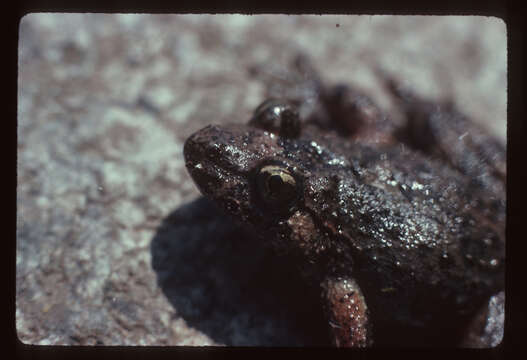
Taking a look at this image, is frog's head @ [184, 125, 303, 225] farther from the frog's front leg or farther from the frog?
the frog's front leg

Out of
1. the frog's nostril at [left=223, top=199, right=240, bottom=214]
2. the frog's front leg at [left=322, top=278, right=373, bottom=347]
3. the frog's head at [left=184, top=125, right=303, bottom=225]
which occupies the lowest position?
the frog's front leg at [left=322, top=278, right=373, bottom=347]

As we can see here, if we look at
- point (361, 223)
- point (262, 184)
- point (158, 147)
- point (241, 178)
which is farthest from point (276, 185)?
point (158, 147)

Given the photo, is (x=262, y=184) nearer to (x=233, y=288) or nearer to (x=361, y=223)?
(x=361, y=223)

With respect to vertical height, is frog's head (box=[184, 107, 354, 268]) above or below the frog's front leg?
above

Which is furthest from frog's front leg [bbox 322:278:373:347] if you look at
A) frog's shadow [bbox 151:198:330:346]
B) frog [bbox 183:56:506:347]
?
frog's shadow [bbox 151:198:330:346]

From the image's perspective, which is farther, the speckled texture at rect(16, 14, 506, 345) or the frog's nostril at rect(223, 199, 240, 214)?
the speckled texture at rect(16, 14, 506, 345)

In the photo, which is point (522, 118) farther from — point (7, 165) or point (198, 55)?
point (7, 165)
